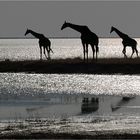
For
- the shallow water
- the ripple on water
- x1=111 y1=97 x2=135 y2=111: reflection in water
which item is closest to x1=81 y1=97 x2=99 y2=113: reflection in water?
the shallow water

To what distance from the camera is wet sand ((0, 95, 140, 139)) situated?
1667cm

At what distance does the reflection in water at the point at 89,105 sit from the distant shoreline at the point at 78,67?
12855mm

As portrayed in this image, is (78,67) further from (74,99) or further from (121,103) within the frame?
(121,103)

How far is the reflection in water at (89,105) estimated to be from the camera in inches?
900

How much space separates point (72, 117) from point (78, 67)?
20312mm

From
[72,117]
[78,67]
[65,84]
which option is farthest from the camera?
[78,67]

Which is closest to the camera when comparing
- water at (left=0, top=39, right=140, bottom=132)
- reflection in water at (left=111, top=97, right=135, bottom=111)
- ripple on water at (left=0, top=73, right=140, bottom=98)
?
water at (left=0, top=39, right=140, bottom=132)

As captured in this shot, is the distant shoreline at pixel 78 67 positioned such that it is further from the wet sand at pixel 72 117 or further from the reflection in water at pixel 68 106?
the wet sand at pixel 72 117

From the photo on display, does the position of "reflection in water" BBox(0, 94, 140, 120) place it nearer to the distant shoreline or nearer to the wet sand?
the wet sand

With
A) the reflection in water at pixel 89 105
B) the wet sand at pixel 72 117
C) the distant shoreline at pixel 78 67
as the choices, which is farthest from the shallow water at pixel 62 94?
the distant shoreline at pixel 78 67

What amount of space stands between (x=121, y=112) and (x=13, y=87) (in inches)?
504

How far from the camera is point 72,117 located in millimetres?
20594

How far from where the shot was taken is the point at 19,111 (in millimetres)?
22422

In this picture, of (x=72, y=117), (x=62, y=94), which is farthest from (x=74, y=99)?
(x=72, y=117)
